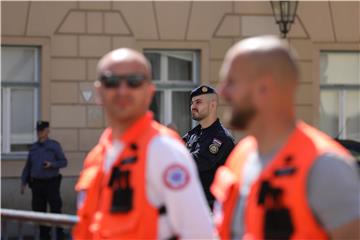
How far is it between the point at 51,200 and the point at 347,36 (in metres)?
6.50

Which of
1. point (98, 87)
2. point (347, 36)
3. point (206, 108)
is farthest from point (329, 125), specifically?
point (98, 87)

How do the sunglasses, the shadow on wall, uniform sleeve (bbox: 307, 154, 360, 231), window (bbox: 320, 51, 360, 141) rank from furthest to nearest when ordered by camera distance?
window (bbox: 320, 51, 360, 141) < the shadow on wall < the sunglasses < uniform sleeve (bbox: 307, 154, 360, 231)

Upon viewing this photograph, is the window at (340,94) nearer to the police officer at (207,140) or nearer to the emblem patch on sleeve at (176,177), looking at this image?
the police officer at (207,140)

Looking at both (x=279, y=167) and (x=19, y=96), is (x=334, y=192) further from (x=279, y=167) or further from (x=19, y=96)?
(x=19, y=96)

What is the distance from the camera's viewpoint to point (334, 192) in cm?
230

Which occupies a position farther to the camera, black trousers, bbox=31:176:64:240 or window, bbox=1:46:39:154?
window, bbox=1:46:39:154

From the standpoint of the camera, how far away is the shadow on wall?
1262 centimetres

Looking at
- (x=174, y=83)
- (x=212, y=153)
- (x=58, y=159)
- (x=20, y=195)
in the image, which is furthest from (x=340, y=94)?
(x=212, y=153)

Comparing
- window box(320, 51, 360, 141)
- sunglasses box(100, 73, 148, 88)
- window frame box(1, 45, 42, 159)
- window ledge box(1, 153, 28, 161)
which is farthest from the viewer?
window box(320, 51, 360, 141)

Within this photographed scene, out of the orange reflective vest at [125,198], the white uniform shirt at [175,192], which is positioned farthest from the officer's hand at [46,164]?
the white uniform shirt at [175,192]

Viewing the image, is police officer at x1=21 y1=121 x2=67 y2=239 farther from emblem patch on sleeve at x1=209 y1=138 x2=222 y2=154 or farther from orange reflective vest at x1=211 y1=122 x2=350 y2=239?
orange reflective vest at x1=211 y1=122 x2=350 y2=239

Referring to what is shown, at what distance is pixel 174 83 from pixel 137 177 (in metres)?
11.1

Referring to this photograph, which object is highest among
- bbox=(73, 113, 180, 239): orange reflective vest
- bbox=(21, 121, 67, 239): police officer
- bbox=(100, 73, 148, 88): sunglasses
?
bbox=(100, 73, 148, 88): sunglasses

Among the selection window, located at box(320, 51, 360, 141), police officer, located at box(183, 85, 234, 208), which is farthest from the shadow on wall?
police officer, located at box(183, 85, 234, 208)
